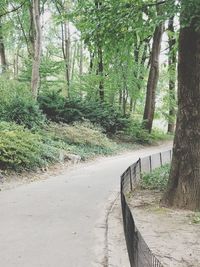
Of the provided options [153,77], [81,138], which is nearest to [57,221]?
[81,138]

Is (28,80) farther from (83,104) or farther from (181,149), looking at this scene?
(181,149)

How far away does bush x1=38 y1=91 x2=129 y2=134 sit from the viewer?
2106cm

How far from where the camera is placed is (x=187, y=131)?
8.59 m

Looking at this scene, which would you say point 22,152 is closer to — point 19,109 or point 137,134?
point 19,109

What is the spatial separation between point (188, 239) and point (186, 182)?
7.66ft

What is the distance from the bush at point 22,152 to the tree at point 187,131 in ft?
16.0

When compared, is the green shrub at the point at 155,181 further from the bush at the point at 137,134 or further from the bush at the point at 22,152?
the bush at the point at 137,134

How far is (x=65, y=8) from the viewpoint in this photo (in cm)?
2931

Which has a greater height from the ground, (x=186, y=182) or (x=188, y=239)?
(x=186, y=182)

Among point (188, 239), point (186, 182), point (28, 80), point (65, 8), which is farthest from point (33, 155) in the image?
point (65, 8)

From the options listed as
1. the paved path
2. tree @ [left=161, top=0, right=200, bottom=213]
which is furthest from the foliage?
tree @ [left=161, top=0, right=200, bottom=213]

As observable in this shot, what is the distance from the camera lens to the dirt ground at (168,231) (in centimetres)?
565

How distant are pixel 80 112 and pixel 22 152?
1012 cm

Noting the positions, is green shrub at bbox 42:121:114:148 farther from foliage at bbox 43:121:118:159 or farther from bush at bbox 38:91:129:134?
bush at bbox 38:91:129:134
